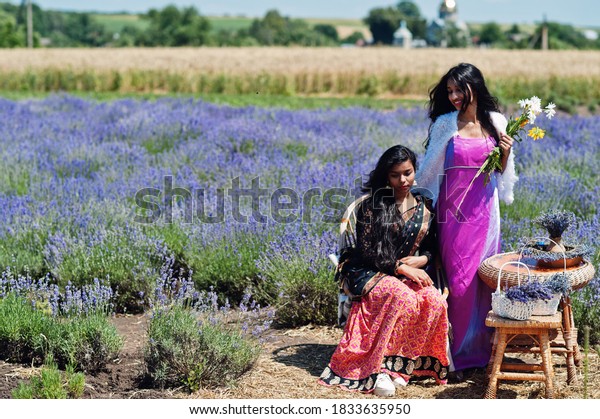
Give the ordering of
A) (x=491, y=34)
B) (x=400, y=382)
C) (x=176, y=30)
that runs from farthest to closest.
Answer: (x=491, y=34) → (x=176, y=30) → (x=400, y=382)

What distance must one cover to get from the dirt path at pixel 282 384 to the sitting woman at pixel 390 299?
0.30 feet

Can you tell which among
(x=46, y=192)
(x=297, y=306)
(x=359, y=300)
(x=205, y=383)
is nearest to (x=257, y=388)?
(x=205, y=383)

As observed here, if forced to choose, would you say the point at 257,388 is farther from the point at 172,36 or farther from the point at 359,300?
the point at 172,36

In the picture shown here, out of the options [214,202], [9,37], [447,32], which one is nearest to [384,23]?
[447,32]

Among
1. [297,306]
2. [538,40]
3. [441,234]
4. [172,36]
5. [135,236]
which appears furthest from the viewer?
[172,36]

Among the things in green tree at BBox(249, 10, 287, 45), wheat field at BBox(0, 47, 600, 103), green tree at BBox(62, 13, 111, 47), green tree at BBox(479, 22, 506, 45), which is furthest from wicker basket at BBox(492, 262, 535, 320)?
green tree at BBox(479, 22, 506, 45)

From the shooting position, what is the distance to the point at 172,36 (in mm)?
63625

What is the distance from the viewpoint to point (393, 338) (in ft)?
13.6

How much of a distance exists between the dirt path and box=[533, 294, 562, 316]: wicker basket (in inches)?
18.1

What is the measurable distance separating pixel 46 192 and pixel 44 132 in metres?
3.40

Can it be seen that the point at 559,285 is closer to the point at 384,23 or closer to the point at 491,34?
the point at 491,34

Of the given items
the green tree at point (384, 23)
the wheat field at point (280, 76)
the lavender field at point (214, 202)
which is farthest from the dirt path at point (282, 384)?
the green tree at point (384, 23)

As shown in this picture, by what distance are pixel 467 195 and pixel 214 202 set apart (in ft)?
8.52

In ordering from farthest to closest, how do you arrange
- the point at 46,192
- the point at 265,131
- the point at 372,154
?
Result: the point at 265,131 → the point at 372,154 → the point at 46,192
